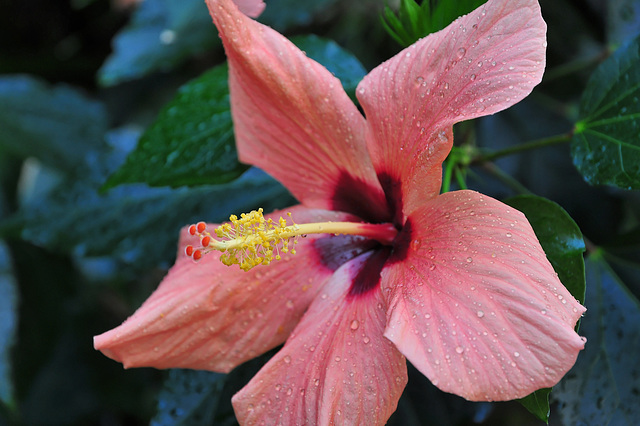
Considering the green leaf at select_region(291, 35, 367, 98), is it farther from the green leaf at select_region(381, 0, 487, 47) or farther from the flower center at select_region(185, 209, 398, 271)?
the flower center at select_region(185, 209, 398, 271)

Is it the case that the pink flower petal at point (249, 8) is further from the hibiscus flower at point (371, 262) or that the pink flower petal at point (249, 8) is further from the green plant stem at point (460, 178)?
the green plant stem at point (460, 178)

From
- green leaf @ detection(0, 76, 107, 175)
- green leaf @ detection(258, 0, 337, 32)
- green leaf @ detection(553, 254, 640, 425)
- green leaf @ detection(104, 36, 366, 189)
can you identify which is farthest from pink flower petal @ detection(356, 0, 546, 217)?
green leaf @ detection(0, 76, 107, 175)

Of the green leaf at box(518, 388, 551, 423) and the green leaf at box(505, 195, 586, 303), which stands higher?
the green leaf at box(505, 195, 586, 303)

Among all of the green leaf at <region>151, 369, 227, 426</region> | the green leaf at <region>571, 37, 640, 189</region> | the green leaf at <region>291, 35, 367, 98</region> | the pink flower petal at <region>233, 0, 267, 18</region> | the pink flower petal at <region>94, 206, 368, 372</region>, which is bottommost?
the green leaf at <region>151, 369, 227, 426</region>

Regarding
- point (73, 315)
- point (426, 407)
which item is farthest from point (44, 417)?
point (426, 407)

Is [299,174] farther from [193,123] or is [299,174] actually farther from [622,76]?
[622,76]

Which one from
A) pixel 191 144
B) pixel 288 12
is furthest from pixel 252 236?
pixel 288 12
